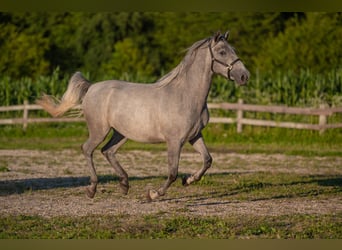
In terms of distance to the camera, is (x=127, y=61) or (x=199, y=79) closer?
(x=199, y=79)

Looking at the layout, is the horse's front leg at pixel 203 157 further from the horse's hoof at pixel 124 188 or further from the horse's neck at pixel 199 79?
the horse's hoof at pixel 124 188

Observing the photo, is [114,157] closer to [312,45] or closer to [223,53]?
[223,53]

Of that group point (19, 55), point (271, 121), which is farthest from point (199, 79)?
point (19, 55)

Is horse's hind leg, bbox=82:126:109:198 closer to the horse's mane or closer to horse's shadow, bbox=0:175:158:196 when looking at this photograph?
the horse's mane

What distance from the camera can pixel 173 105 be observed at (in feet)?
33.2

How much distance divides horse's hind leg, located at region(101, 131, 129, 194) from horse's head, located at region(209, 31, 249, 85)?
1977 mm

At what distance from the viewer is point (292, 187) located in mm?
12227

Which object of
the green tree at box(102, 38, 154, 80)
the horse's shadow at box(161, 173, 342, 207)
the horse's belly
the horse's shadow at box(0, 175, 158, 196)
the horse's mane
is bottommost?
the horse's shadow at box(0, 175, 158, 196)

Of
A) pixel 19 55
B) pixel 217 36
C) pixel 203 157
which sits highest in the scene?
pixel 19 55

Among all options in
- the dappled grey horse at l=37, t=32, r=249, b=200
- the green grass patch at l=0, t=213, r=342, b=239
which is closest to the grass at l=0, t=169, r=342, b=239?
the green grass patch at l=0, t=213, r=342, b=239

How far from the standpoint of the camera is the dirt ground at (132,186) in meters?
9.83

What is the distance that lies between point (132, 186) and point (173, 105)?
2.63m

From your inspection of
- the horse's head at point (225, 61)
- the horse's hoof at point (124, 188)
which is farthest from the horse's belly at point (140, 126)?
the horse's head at point (225, 61)

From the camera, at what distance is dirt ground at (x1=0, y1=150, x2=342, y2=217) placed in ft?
32.2
